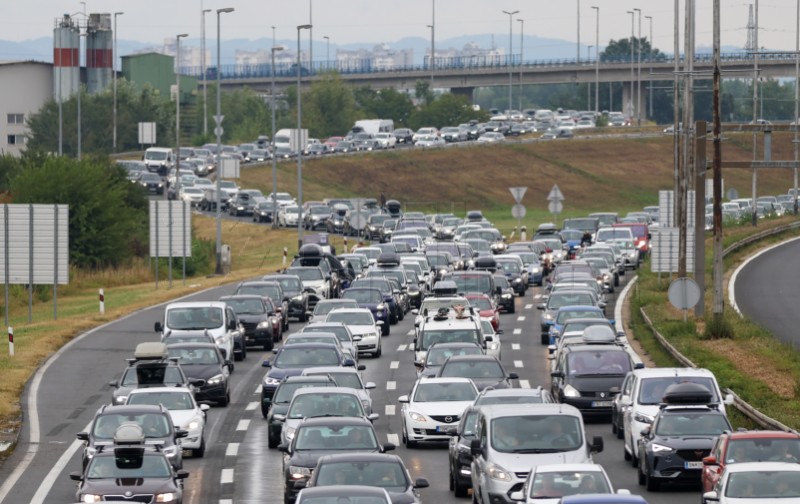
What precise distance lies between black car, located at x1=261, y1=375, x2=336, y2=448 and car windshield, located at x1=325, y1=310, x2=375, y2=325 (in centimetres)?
1399

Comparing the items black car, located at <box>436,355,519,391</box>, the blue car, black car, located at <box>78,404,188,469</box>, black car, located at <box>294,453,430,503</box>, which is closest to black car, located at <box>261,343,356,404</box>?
black car, located at <box>436,355,519,391</box>

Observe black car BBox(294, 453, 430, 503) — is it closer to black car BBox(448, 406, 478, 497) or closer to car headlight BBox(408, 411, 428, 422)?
black car BBox(448, 406, 478, 497)

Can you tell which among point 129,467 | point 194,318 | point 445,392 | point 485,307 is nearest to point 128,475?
point 129,467

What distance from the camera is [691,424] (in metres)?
27.3

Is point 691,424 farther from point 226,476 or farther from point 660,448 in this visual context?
point 226,476

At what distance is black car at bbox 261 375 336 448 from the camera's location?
3228 centimetres

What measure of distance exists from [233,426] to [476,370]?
5203 millimetres

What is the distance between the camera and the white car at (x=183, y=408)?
31344mm

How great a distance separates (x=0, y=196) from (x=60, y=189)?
8.34 m

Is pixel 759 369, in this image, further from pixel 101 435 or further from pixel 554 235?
pixel 554 235

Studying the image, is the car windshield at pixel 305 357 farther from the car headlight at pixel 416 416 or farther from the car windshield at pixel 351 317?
the car windshield at pixel 351 317

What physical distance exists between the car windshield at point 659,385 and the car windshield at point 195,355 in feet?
38.3

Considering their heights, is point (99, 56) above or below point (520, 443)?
above

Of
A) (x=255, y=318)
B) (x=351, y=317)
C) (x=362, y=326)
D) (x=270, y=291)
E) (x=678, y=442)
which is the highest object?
(x=270, y=291)
